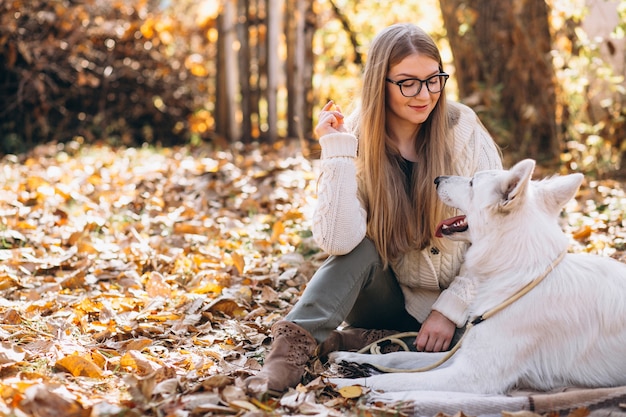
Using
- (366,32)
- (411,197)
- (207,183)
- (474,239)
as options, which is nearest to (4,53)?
(207,183)

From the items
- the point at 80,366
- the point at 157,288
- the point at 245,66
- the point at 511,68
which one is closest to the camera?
the point at 80,366

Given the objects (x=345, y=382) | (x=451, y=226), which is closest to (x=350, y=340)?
(x=345, y=382)

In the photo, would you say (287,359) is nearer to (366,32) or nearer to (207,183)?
(207,183)

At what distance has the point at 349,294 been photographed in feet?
9.86

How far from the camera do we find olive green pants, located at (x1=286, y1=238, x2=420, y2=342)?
115 inches

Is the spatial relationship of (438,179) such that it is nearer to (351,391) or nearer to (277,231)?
(351,391)

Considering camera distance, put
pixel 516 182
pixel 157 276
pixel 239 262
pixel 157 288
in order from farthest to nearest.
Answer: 1. pixel 239 262
2. pixel 157 276
3. pixel 157 288
4. pixel 516 182

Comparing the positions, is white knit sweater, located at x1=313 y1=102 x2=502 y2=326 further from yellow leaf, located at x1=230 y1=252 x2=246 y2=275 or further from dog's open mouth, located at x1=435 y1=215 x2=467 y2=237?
yellow leaf, located at x1=230 y1=252 x2=246 y2=275

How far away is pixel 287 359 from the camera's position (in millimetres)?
2754

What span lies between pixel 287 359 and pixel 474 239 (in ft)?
2.94

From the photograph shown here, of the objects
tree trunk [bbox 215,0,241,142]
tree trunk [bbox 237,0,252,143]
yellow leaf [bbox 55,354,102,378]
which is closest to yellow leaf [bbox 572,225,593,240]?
yellow leaf [bbox 55,354,102,378]

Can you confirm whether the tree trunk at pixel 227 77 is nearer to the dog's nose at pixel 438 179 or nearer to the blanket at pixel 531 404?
the dog's nose at pixel 438 179

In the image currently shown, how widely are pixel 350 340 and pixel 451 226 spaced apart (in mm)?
786

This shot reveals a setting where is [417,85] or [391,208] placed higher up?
[417,85]
